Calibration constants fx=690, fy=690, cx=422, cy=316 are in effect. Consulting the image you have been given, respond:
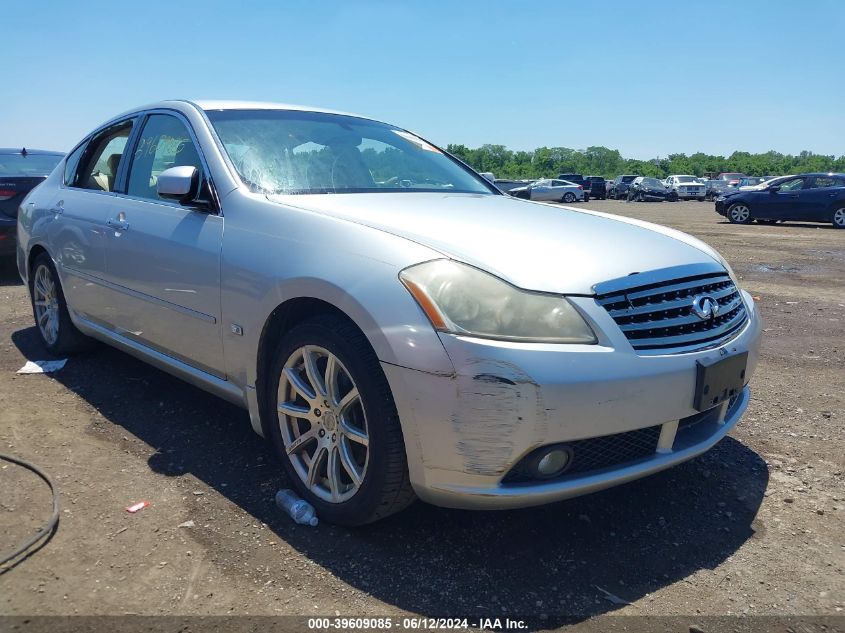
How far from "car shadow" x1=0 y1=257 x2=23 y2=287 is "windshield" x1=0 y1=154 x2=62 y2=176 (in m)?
1.16

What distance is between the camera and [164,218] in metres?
3.45

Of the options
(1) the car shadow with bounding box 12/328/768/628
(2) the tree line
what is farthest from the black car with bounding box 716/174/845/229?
(2) the tree line

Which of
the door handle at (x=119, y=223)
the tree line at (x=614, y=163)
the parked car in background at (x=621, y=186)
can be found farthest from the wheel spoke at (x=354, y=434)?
the tree line at (x=614, y=163)

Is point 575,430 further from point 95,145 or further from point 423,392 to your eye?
point 95,145

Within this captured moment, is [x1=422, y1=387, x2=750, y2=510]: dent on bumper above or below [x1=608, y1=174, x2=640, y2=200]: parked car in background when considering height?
above

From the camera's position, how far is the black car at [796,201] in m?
18.5

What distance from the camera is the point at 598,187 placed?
46.5 metres

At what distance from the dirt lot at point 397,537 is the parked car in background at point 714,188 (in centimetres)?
4419

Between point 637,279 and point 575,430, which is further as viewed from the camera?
point 637,279

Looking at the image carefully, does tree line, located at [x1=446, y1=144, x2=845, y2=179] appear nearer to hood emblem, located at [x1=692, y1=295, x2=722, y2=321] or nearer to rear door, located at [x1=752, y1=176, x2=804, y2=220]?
rear door, located at [x1=752, y1=176, x2=804, y2=220]

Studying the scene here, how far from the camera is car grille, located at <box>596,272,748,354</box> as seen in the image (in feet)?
7.80

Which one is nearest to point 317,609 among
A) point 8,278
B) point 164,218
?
point 164,218

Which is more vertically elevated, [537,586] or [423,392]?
[423,392]

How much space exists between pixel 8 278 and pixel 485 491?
27.1 ft
